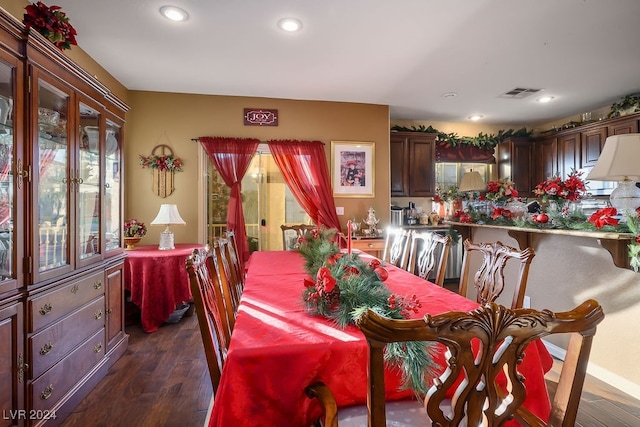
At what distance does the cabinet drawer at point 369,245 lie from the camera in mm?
4168

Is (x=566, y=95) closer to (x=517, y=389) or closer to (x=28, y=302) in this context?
(x=517, y=389)

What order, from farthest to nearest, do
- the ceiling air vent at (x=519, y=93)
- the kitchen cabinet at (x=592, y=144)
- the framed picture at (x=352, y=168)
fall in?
the framed picture at (x=352, y=168), the kitchen cabinet at (x=592, y=144), the ceiling air vent at (x=519, y=93)

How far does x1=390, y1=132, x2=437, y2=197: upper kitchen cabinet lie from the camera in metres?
4.95

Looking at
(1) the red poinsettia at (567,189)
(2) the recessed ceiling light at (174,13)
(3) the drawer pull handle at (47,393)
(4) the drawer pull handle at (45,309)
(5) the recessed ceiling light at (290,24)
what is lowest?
(3) the drawer pull handle at (47,393)

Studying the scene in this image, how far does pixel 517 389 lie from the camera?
2.25 feet

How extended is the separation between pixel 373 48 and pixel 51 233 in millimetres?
2837

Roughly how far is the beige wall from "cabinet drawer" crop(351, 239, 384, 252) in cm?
51

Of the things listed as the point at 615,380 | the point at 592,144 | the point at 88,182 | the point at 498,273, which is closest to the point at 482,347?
the point at 498,273

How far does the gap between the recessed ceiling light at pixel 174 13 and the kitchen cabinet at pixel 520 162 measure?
5.12 metres

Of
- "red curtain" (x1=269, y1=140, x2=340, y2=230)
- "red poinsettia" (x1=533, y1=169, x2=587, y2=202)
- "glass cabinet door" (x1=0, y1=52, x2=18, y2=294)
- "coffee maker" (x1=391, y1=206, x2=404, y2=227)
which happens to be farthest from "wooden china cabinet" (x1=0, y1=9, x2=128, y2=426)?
Answer: "coffee maker" (x1=391, y1=206, x2=404, y2=227)

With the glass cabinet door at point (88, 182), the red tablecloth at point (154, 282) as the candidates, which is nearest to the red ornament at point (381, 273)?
the glass cabinet door at point (88, 182)

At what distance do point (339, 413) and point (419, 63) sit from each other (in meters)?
3.27

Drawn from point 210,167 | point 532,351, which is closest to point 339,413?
point 532,351

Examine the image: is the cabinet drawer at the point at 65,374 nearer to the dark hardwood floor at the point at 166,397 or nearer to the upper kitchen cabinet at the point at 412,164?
the dark hardwood floor at the point at 166,397
